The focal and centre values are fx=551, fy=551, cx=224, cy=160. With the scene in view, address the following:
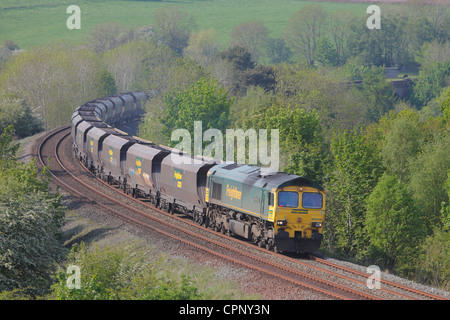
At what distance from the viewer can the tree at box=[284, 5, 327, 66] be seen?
171 meters

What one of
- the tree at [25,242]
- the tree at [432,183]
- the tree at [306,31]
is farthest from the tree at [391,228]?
the tree at [306,31]

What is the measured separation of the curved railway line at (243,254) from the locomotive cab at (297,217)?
2.52 feet

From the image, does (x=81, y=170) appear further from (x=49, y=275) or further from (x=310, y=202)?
(x=310, y=202)

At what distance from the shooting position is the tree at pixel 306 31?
171m

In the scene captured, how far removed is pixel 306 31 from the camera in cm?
17200

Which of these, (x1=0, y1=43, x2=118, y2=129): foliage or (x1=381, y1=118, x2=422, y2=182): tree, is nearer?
(x1=381, y1=118, x2=422, y2=182): tree

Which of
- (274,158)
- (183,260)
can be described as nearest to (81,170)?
(274,158)

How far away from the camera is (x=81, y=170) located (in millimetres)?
51062
